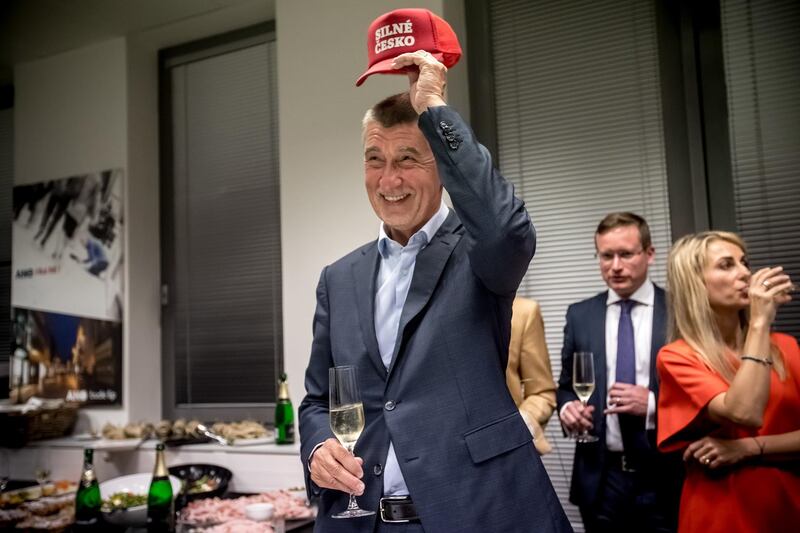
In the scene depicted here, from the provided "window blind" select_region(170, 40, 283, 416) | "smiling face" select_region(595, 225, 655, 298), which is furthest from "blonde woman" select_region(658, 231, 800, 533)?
"window blind" select_region(170, 40, 283, 416)

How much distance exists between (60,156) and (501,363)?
350 centimetres

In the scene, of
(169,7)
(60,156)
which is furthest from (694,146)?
(60,156)

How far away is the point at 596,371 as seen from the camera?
2.45m

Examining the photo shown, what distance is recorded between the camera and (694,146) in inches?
112

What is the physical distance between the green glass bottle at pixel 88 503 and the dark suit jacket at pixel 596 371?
1648 millimetres

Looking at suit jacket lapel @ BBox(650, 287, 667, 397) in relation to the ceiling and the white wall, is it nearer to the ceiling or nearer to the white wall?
the white wall

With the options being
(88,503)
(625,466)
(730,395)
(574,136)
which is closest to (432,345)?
(730,395)

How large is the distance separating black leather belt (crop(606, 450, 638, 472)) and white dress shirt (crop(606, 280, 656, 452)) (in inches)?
0.7

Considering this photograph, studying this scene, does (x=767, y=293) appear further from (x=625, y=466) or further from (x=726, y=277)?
(x=625, y=466)

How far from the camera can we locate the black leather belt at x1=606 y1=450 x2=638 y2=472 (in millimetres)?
2271

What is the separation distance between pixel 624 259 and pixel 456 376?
4.54 feet

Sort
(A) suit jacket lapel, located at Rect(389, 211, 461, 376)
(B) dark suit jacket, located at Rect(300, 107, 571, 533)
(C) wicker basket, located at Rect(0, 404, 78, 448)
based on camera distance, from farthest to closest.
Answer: (C) wicker basket, located at Rect(0, 404, 78, 448) → (A) suit jacket lapel, located at Rect(389, 211, 461, 376) → (B) dark suit jacket, located at Rect(300, 107, 571, 533)

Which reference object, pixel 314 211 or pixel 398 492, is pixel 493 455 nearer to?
pixel 398 492

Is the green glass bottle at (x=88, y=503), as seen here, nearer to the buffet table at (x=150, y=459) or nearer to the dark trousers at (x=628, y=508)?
the buffet table at (x=150, y=459)
